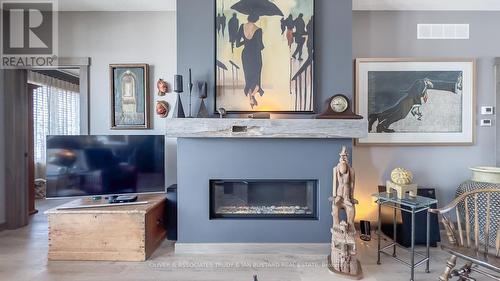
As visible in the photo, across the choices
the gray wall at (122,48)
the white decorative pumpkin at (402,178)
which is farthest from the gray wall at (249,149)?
the gray wall at (122,48)

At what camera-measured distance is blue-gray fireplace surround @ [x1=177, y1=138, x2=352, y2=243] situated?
8.26 ft

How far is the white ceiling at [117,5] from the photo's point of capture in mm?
2951

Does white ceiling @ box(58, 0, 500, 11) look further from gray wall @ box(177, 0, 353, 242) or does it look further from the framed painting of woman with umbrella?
the framed painting of woman with umbrella

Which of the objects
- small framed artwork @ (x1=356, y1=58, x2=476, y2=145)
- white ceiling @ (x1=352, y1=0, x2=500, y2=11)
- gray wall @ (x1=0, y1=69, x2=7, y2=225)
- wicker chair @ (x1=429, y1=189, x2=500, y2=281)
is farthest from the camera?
gray wall @ (x1=0, y1=69, x2=7, y2=225)

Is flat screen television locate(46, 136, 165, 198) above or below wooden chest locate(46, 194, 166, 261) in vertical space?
above

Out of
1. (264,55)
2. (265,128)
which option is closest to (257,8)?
(264,55)

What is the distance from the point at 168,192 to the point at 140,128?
90 centimetres

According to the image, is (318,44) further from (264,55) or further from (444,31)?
(444,31)

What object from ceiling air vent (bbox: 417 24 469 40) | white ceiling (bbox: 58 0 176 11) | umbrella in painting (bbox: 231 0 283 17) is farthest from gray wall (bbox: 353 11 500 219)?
white ceiling (bbox: 58 0 176 11)

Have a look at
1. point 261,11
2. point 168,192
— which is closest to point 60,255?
point 168,192

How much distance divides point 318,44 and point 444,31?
68.9 inches

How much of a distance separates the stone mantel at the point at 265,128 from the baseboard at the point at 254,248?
1057mm

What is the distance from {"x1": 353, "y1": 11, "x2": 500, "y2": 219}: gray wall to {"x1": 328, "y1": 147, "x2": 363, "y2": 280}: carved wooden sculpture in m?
1.01

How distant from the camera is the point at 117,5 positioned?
303 centimetres
